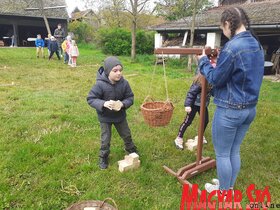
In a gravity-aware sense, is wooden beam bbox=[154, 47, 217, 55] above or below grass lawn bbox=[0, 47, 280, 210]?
above

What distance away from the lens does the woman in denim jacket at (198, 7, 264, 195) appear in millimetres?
2566

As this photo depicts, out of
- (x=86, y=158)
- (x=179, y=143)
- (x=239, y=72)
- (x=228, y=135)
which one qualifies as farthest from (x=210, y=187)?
(x=86, y=158)

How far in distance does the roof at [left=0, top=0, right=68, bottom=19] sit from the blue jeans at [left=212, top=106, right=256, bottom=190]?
25.2 m

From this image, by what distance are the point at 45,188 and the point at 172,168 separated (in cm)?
176

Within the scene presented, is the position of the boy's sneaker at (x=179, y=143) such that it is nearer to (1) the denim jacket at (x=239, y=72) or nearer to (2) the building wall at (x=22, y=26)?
(1) the denim jacket at (x=239, y=72)

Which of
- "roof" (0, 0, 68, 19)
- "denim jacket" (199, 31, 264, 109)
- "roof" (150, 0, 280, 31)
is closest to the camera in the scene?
"denim jacket" (199, 31, 264, 109)

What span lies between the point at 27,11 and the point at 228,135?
1125 inches

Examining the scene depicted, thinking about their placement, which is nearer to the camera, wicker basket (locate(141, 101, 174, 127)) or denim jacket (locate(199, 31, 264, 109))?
denim jacket (locate(199, 31, 264, 109))

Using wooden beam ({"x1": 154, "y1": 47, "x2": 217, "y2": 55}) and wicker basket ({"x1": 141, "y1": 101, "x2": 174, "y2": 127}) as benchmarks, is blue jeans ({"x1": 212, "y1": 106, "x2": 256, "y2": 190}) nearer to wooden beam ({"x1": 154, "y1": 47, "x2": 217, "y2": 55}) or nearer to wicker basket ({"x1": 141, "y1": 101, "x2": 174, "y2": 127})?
wooden beam ({"x1": 154, "y1": 47, "x2": 217, "y2": 55})

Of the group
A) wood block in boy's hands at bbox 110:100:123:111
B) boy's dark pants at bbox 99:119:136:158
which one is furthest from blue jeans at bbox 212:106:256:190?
boy's dark pants at bbox 99:119:136:158

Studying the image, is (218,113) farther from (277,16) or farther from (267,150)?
(277,16)

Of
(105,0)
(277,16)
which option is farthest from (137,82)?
(105,0)

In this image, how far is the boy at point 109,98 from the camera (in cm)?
353

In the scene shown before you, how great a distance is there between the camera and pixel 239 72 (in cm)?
259
